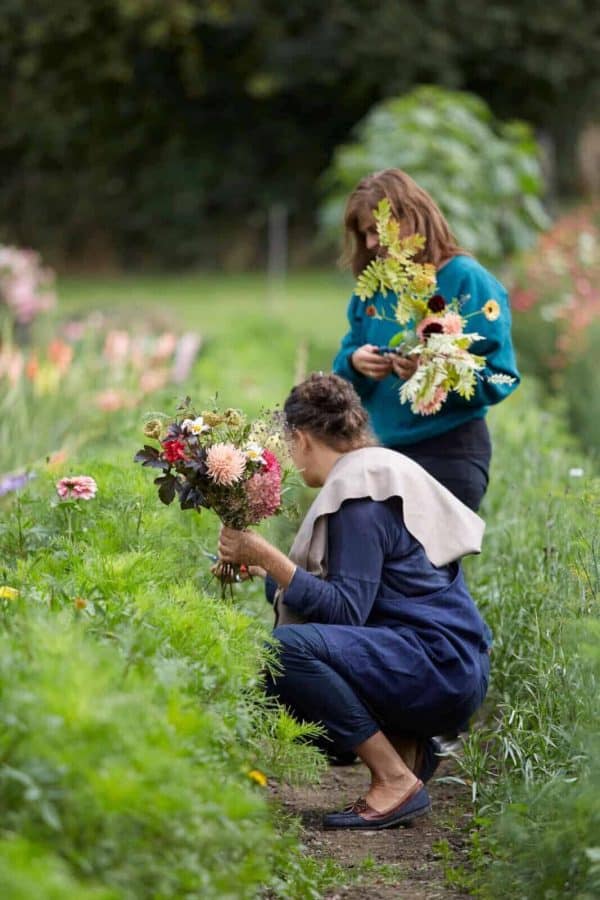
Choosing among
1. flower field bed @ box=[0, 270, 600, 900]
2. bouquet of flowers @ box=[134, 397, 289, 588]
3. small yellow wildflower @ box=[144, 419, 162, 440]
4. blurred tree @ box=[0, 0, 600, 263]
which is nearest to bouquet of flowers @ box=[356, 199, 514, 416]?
flower field bed @ box=[0, 270, 600, 900]

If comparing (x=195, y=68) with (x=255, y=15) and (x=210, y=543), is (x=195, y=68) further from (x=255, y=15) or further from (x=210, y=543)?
(x=210, y=543)

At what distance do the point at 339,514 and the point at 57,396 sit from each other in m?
3.91

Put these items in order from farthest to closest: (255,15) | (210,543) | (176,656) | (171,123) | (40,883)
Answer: (171,123) < (255,15) < (210,543) < (176,656) < (40,883)

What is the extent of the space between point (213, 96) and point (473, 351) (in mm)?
22412

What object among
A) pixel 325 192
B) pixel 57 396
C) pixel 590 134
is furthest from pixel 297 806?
pixel 590 134

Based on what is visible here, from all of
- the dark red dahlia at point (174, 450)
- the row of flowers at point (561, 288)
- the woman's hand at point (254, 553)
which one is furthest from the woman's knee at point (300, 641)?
the row of flowers at point (561, 288)

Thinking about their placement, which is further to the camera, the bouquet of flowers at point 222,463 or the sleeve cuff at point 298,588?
the sleeve cuff at point 298,588

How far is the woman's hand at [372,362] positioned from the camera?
493 centimetres

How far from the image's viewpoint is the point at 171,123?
26.7 meters

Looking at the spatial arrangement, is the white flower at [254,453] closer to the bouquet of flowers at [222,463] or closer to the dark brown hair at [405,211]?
the bouquet of flowers at [222,463]

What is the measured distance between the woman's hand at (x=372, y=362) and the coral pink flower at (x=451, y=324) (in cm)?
33

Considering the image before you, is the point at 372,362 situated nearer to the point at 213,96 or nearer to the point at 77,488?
the point at 77,488

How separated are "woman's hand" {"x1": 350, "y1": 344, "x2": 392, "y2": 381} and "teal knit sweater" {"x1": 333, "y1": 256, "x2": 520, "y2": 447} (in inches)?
5.6

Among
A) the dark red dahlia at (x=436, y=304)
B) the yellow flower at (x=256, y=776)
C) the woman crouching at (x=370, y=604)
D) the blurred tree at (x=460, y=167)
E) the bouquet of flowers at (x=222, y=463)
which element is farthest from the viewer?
the blurred tree at (x=460, y=167)
